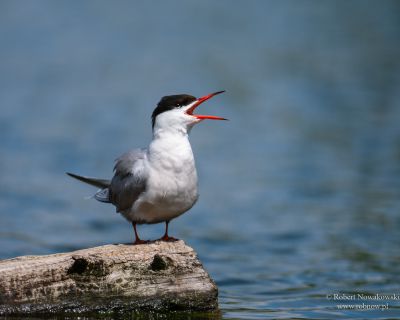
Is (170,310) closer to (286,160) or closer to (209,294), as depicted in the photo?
(209,294)

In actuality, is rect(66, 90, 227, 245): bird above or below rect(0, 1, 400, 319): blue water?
below

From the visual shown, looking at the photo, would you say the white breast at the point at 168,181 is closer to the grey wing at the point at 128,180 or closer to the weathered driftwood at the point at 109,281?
the grey wing at the point at 128,180

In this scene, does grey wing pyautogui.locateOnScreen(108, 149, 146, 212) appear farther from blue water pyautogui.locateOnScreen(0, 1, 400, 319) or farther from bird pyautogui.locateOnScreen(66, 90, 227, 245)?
blue water pyautogui.locateOnScreen(0, 1, 400, 319)

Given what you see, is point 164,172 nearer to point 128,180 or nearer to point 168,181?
point 168,181

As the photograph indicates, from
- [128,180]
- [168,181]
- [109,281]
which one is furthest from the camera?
[128,180]

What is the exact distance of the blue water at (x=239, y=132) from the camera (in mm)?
10898

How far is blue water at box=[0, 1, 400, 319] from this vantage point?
10898 mm

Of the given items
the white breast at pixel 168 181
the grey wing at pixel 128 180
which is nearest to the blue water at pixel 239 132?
the white breast at pixel 168 181

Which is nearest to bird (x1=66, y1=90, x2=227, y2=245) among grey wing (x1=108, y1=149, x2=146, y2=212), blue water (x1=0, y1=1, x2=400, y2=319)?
grey wing (x1=108, y1=149, x2=146, y2=212)

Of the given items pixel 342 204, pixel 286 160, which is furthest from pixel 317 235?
pixel 286 160

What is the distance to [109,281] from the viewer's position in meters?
6.22

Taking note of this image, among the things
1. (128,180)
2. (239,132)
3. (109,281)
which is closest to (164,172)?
(128,180)

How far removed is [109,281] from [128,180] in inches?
31.8

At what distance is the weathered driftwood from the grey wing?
407 mm
